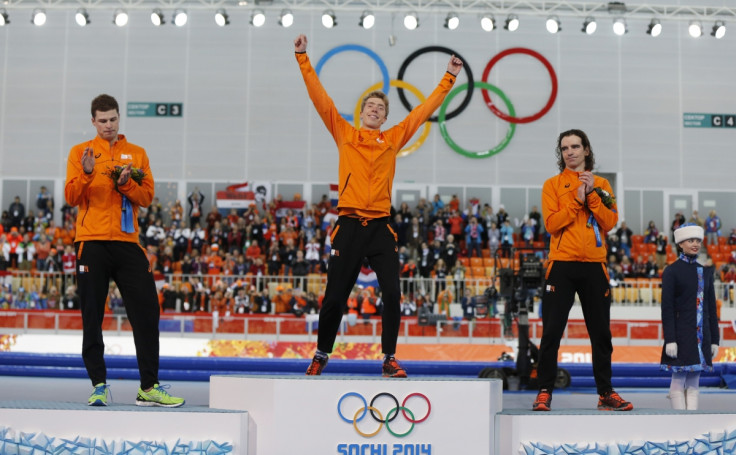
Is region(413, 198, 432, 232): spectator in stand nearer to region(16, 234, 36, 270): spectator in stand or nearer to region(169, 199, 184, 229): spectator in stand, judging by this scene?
region(169, 199, 184, 229): spectator in stand

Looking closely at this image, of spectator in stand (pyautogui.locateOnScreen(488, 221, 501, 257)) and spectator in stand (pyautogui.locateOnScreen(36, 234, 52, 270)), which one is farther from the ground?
spectator in stand (pyautogui.locateOnScreen(488, 221, 501, 257))

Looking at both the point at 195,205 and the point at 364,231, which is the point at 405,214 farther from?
the point at 364,231

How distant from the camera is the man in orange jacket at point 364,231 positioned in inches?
216

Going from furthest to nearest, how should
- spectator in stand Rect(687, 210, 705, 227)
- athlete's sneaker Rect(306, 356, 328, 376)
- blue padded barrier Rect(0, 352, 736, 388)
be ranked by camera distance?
1. spectator in stand Rect(687, 210, 705, 227)
2. blue padded barrier Rect(0, 352, 736, 388)
3. athlete's sneaker Rect(306, 356, 328, 376)

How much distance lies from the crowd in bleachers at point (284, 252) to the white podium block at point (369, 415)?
12.0 metres

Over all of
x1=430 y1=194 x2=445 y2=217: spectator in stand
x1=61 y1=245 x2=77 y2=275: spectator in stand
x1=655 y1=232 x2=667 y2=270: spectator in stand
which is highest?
x1=430 y1=194 x2=445 y2=217: spectator in stand

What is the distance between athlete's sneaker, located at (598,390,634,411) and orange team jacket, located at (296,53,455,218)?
1879 mm

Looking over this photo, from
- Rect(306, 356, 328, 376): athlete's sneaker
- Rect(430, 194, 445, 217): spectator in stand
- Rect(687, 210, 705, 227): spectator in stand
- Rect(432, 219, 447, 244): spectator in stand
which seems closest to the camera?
Rect(306, 356, 328, 376): athlete's sneaker

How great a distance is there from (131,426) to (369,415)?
139 centimetres

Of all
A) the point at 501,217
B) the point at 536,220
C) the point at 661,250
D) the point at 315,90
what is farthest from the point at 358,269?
the point at 661,250

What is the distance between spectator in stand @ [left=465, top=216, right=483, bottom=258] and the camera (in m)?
23.3

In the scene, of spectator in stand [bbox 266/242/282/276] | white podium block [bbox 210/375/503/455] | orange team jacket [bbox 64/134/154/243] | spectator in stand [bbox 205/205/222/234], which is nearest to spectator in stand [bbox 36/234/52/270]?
spectator in stand [bbox 205/205/222/234]

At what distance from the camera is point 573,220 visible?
556 cm

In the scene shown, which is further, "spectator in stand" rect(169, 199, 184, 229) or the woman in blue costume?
"spectator in stand" rect(169, 199, 184, 229)
